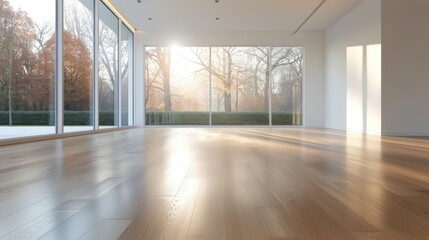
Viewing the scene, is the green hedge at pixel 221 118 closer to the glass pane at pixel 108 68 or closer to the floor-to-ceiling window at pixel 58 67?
the floor-to-ceiling window at pixel 58 67

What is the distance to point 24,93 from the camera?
5.30 m

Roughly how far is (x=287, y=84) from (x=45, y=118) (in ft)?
23.6

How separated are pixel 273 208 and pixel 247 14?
827 centimetres

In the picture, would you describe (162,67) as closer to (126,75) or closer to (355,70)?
(126,75)

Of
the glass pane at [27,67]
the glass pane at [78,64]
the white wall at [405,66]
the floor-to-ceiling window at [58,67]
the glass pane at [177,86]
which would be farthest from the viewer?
the glass pane at [177,86]

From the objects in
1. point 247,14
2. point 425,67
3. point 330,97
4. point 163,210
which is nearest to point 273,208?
point 163,210

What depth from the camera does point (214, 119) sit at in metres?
11.5

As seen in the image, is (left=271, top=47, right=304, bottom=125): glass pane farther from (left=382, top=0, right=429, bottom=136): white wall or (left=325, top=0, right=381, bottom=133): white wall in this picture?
(left=382, top=0, right=429, bottom=136): white wall

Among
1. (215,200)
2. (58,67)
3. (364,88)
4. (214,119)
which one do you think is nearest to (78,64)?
(58,67)

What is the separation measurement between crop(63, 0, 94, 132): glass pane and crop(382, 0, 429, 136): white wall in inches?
215

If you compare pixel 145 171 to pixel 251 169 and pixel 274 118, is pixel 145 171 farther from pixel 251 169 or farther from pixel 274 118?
pixel 274 118

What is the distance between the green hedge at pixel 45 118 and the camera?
5.03 meters

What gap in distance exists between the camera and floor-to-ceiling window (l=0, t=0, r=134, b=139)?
4.99m

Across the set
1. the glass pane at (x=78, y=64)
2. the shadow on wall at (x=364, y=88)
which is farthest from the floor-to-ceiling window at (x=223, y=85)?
the glass pane at (x=78, y=64)
